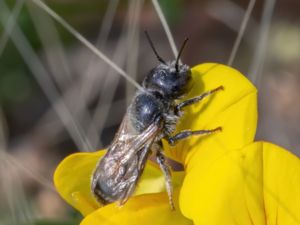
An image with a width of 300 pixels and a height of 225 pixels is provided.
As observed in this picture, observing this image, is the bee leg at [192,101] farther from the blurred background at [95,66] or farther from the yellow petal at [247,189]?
the blurred background at [95,66]

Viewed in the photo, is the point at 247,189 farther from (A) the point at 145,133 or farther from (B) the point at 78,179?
(B) the point at 78,179

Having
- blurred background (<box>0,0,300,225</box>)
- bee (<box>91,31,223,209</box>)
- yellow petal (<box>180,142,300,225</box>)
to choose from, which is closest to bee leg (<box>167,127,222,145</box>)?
bee (<box>91,31,223,209</box>)

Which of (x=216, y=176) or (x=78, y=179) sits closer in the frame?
(x=216, y=176)

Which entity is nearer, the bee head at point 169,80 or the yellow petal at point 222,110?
the yellow petal at point 222,110

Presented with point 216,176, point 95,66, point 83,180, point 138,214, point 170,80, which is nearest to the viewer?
point 216,176

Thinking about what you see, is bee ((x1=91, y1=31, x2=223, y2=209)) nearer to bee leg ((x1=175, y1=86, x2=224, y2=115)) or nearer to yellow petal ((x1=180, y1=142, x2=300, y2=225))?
bee leg ((x1=175, y1=86, x2=224, y2=115))

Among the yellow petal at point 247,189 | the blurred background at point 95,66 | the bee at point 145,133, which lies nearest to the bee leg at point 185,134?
the bee at point 145,133

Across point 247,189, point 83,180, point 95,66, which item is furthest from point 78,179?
point 95,66
